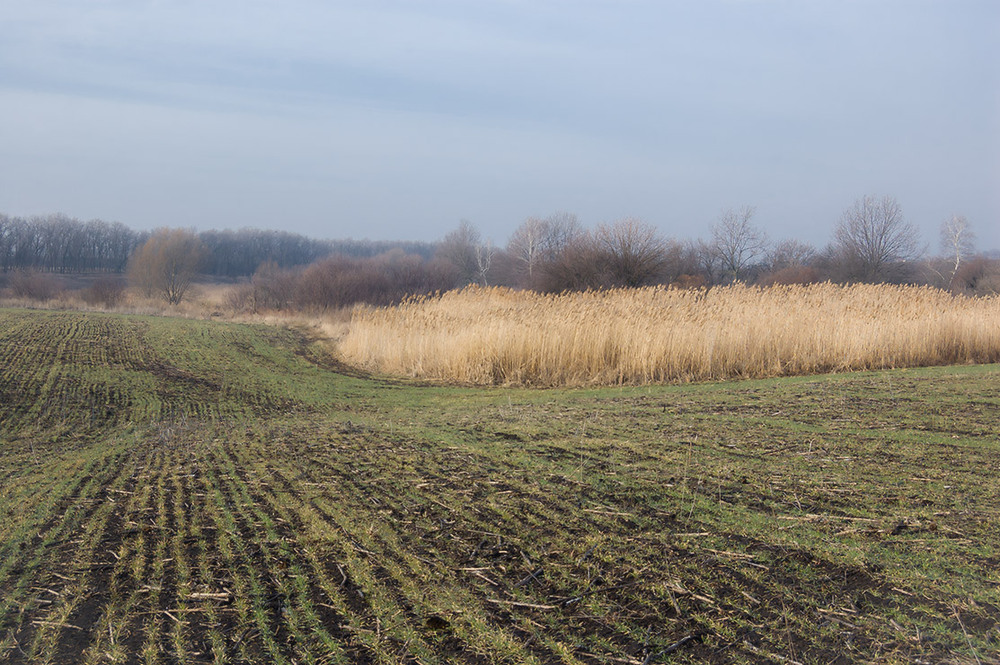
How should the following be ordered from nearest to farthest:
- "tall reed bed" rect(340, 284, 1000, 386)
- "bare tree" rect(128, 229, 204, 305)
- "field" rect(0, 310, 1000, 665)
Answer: "field" rect(0, 310, 1000, 665) → "tall reed bed" rect(340, 284, 1000, 386) → "bare tree" rect(128, 229, 204, 305)

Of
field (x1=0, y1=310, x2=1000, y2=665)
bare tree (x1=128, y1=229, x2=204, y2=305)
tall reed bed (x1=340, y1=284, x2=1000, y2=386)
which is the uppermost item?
bare tree (x1=128, y1=229, x2=204, y2=305)

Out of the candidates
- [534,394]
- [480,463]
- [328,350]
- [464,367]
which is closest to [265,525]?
[480,463]

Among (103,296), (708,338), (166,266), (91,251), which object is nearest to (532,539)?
(708,338)

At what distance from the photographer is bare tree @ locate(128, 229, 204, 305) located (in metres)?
37.6

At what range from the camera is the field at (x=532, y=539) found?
8.44 ft

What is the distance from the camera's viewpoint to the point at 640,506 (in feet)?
12.3

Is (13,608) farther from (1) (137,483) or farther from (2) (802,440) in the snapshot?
(2) (802,440)

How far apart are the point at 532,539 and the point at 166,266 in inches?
1542

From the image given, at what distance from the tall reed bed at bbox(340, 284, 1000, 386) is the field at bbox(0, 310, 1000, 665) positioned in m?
Answer: 3.87

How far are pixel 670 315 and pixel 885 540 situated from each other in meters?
8.23

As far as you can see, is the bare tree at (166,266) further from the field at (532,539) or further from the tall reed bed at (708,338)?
the field at (532,539)

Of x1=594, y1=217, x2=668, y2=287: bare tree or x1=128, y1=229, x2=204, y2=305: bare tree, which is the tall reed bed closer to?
x1=594, y1=217, x2=668, y2=287: bare tree

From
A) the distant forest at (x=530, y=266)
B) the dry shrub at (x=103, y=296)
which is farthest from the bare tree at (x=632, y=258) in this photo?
the dry shrub at (x=103, y=296)

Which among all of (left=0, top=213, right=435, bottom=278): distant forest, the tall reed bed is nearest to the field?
the tall reed bed
